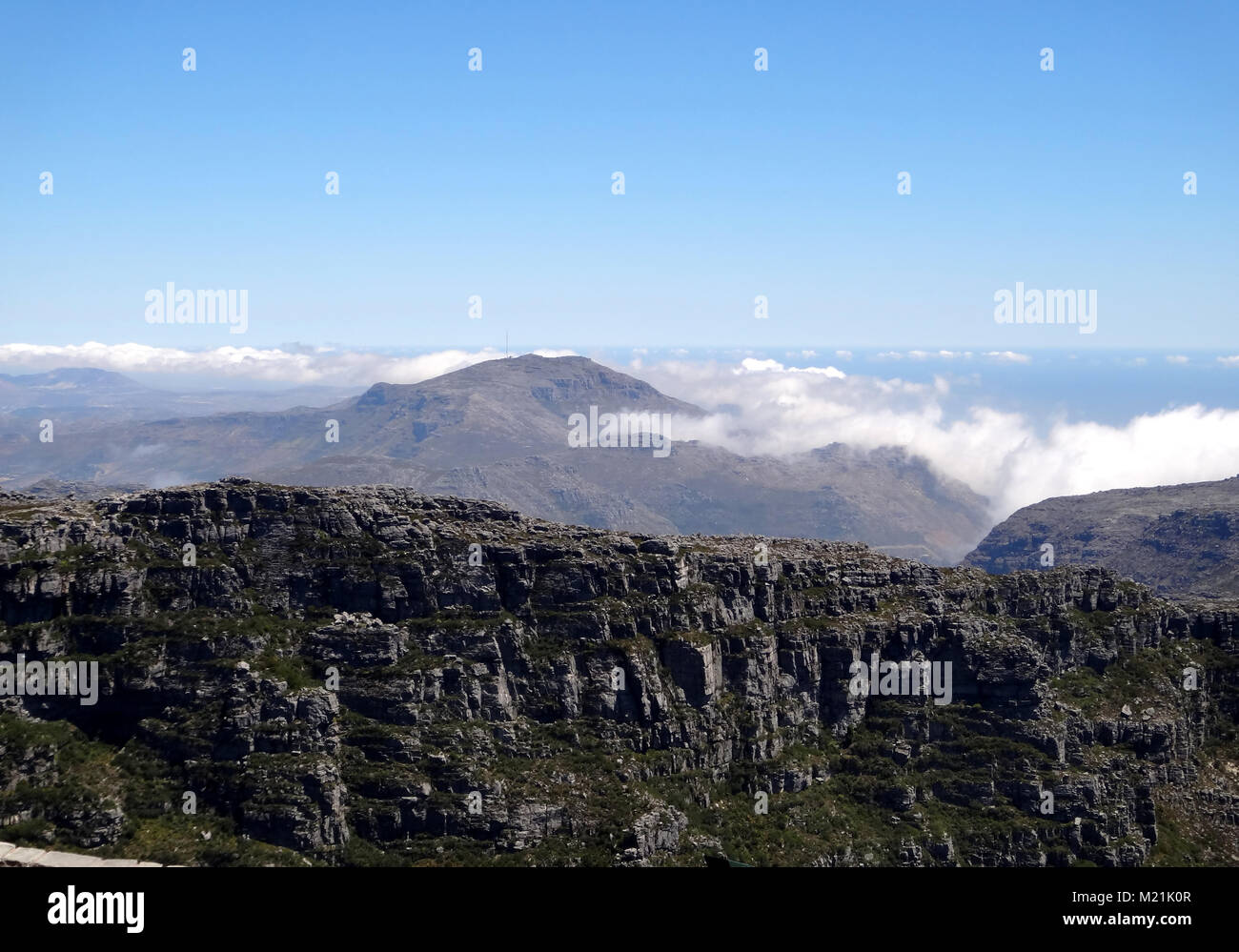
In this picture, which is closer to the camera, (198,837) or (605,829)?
(198,837)

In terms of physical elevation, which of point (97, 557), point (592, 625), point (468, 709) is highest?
point (97, 557)

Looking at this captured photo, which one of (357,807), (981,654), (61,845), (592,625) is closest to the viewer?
(61,845)

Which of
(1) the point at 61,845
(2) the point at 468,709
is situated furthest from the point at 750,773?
(1) the point at 61,845

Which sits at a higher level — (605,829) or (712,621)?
(712,621)
